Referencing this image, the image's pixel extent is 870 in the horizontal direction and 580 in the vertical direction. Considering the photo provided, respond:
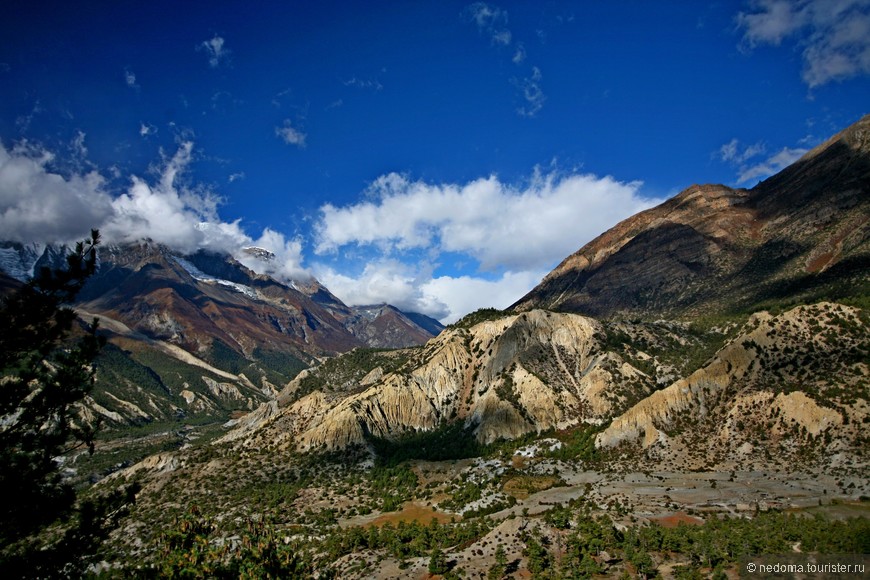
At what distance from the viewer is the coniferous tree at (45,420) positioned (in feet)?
60.6

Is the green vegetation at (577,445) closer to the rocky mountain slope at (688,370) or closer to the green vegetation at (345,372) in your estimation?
the rocky mountain slope at (688,370)

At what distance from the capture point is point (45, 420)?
1995 centimetres

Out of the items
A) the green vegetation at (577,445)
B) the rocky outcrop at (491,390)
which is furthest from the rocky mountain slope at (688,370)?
the green vegetation at (577,445)

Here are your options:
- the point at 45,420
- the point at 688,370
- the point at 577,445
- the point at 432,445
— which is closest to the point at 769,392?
the point at 688,370

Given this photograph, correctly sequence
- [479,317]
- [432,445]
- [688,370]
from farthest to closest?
[479,317], [432,445], [688,370]

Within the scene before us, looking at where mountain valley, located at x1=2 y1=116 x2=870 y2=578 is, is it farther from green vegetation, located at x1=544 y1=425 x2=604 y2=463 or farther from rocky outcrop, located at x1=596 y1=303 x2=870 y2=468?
green vegetation, located at x1=544 y1=425 x2=604 y2=463

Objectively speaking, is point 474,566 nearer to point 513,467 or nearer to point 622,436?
point 513,467

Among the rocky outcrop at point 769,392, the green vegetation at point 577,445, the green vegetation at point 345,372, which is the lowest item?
the green vegetation at point 577,445

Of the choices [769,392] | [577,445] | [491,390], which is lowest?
[577,445]

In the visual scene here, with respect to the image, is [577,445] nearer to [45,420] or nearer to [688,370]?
[688,370]

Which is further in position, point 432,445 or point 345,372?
point 345,372

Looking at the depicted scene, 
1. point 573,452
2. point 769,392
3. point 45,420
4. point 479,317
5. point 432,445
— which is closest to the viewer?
point 45,420

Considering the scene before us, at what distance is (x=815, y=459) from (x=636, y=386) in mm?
48250

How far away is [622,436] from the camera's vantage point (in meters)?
102
